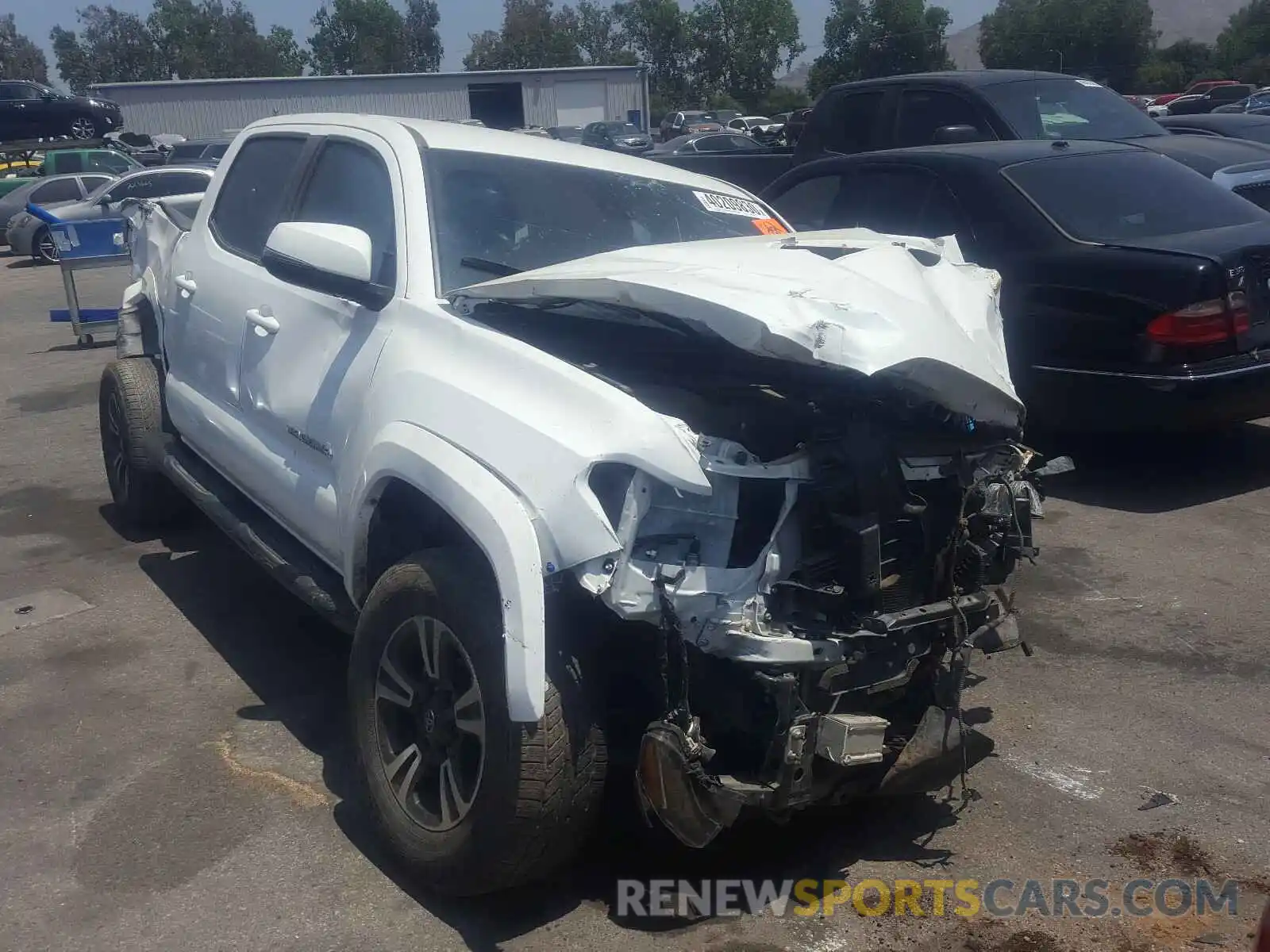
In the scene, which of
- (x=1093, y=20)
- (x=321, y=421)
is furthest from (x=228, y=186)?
(x=1093, y=20)

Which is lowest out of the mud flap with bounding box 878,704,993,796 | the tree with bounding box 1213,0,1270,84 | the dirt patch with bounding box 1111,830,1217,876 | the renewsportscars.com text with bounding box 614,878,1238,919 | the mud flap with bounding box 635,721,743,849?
the dirt patch with bounding box 1111,830,1217,876

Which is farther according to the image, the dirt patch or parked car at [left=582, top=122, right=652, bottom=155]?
Result: parked car at [left=582, top=122, right=652, bottom=155]

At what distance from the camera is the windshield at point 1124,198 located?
6496 millimetres

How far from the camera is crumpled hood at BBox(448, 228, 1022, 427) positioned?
116 inches

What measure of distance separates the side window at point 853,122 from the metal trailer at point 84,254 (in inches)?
277

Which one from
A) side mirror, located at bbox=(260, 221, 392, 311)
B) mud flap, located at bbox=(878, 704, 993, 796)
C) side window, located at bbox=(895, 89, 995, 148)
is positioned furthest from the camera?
side window, located at bbox=(895, 89, 995, 148)

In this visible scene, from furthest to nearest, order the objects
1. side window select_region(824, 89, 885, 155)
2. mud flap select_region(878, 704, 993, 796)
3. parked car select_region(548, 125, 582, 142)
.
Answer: parked car select_region(548, 125, 582, 142)
side window select_region(824, 89, 885, 155)
mud flap select_region(878, 704, 993, 796)

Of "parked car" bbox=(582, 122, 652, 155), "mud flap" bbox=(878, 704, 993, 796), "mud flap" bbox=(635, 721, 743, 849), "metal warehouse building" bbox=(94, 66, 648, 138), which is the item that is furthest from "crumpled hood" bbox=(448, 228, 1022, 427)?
"metal warehouse building" bbox=(94, 66, 648, 138)

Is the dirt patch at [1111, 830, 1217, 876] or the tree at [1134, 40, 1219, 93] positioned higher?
the tree at [1134, 40, 1219, 93]

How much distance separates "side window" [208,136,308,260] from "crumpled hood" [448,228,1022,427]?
1.58m

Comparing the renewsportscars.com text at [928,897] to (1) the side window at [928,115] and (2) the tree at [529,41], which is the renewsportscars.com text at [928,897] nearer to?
(1) the side window at [928,115]

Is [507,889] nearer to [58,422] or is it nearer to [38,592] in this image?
[38,592]

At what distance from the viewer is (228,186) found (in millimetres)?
5336

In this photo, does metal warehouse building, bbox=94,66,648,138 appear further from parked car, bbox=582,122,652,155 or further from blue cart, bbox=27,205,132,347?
blue cart, bbox=27,205,132,347
